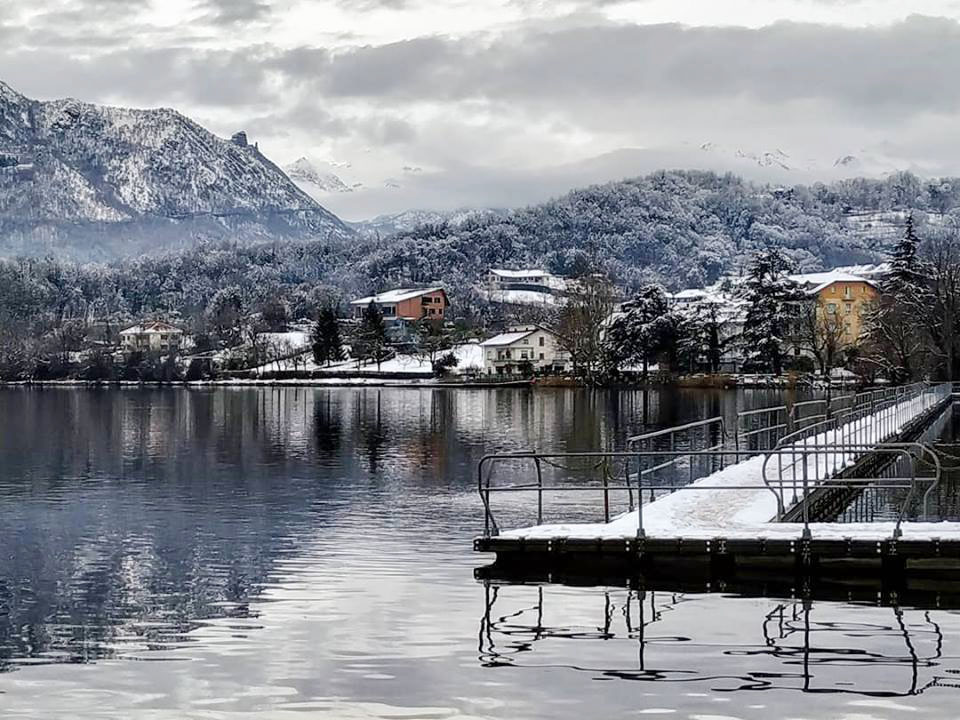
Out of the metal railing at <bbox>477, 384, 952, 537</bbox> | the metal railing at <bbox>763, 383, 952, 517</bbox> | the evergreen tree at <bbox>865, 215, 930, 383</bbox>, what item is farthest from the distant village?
the metal railing at <bbox>477, 384, 952, 537</bbox>

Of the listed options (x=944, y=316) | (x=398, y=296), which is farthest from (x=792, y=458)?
(x=398, y=296)

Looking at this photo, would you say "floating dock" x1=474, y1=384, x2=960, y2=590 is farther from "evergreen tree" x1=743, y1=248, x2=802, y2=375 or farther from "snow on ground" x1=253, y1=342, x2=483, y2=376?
Answer: "snow on ground" x1=253, y1=342, x2=483, y2=376

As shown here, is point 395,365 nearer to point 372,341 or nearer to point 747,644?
point 372,341

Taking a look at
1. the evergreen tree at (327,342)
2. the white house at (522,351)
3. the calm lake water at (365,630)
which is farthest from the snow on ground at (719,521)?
the evergreen tree at (327,342)

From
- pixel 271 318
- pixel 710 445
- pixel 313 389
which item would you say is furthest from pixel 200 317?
pixel 710 445

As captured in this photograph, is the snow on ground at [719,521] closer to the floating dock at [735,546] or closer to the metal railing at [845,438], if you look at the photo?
the floating dock at [735,546]

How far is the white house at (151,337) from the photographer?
166m

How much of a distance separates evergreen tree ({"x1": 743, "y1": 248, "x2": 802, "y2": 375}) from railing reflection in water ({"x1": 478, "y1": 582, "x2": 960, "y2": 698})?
9345 centimetres

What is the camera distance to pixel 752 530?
68.4 ft

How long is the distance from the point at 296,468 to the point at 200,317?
6312 inches

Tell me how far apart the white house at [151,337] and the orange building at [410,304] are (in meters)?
24.1

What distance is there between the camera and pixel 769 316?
111 meters

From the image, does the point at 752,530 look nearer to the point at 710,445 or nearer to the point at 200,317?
the point at 710,445

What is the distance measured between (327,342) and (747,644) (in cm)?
13087
